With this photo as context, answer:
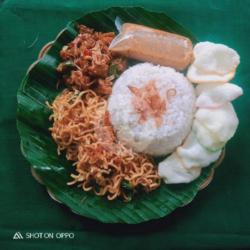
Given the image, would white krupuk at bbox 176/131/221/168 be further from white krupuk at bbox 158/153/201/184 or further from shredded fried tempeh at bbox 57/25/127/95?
shredded fried tempeh at bbox 57/25/127/95

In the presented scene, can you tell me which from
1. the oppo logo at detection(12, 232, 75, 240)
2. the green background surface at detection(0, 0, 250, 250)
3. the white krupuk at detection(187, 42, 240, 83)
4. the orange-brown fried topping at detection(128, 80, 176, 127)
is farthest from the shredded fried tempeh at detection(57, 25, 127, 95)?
the oppo logo at detection(12, 232, 75, 240)

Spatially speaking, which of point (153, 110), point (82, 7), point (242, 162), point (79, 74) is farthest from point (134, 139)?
point (82, 7)

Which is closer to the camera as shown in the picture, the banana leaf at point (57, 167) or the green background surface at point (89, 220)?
the banana leaf at point (57, 167)

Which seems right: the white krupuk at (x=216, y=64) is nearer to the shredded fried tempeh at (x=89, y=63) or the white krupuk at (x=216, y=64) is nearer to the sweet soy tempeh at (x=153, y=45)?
the sweet soy tempeh at (x=153, y=45)

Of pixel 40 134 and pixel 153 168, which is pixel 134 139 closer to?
pixel 153 168

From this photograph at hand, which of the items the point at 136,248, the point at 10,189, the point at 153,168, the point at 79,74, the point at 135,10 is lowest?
the point at 136,248

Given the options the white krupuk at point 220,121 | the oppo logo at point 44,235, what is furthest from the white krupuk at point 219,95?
the oppo logo at point 44,235
